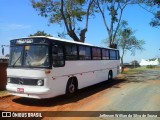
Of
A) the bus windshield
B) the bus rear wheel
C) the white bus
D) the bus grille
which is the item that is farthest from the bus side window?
the bus rear wheel

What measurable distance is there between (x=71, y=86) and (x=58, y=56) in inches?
89.5

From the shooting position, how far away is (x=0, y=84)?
16.1 meters

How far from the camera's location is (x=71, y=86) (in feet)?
47.6

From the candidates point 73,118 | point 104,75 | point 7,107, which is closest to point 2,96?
point 7,107

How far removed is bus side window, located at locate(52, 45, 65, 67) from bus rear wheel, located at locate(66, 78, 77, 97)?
1.41 metres

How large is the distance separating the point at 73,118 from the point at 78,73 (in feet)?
18.9

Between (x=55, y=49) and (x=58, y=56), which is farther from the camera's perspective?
(x=58, y=56)

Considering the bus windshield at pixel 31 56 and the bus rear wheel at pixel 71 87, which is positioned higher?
the bus windshield at pixel 31 56

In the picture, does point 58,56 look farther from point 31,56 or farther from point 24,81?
point 24,81

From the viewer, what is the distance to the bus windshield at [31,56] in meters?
12.2

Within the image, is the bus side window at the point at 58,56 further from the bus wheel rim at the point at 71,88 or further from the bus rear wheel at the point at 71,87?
the bus wheel rim at the point at 71,88

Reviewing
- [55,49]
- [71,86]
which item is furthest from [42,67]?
[71,86]

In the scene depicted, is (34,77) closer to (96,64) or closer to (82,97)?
(82,97)

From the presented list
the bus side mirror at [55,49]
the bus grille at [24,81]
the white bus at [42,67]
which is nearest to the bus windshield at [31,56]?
the white bus at [42,67]
